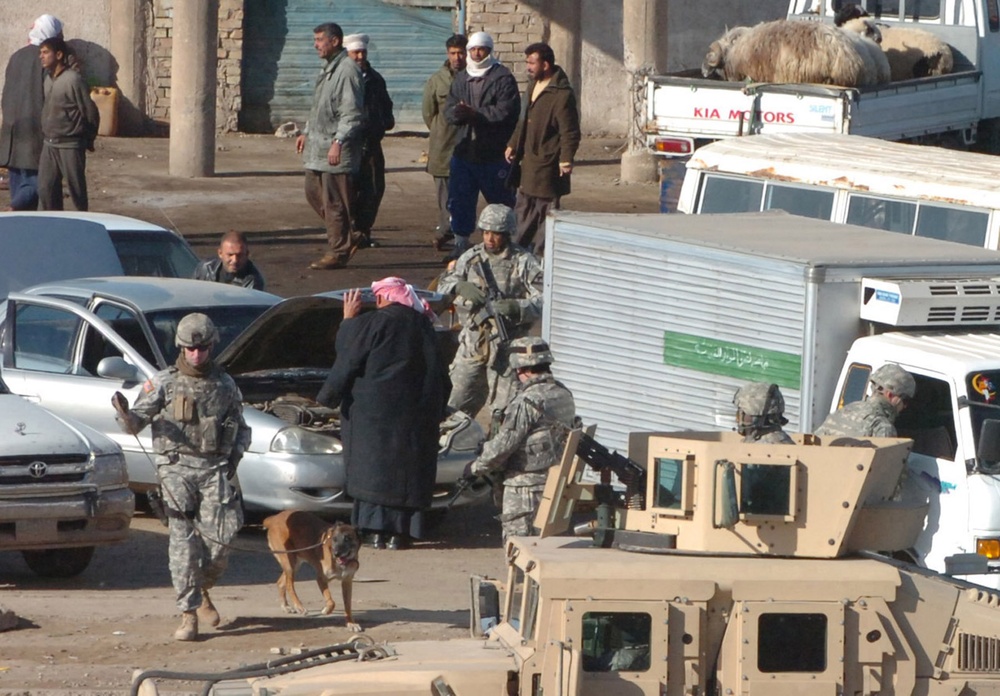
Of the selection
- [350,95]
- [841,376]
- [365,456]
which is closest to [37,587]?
[365,456]

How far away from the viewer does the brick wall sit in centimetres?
2239

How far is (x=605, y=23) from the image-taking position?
931 inches

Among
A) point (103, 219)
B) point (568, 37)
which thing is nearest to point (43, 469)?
point (103, 219)

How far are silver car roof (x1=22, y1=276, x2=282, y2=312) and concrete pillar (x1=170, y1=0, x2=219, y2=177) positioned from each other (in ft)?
24.8

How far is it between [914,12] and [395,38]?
8652mm

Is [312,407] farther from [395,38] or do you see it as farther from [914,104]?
[395,38]

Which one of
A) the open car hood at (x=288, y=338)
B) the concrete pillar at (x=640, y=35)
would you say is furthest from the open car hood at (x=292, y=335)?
the concrete pillar at (x=640, y=35)

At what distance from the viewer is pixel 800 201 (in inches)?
483

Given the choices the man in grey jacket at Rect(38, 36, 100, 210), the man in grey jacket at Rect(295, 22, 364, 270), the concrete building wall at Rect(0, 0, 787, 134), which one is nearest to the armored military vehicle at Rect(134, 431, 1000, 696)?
the man in grey jacket at Rect(295, 22, 364, 270)

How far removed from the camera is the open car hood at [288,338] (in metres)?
11.2

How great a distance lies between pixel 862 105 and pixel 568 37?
345 inches

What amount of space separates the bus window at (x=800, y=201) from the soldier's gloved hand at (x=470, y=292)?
2.46 m

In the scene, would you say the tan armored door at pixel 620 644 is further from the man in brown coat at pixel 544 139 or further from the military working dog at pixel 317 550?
Result: the man in brown coat at pixel 544 139

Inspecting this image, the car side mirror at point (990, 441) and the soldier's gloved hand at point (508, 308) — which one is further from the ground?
the soldier's gloved hand at point (508, 308)
